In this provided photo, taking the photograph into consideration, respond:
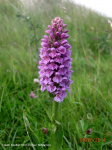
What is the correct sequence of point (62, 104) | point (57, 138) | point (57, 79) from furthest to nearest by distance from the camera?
1. point (62, 104)
2. point (57, 79)
3. point (57, 138)

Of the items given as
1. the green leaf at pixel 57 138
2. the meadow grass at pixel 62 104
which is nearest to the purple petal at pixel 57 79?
the meadow grass at pixel 62 104

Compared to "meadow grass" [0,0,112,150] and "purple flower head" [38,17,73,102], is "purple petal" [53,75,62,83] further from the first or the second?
"meadow grass" [0,0,112,150]

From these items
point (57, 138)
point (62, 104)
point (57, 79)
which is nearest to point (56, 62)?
point (57, 79)

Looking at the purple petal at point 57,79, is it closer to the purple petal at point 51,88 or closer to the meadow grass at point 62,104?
the purple petal at point 51,88

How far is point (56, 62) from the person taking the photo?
1.47 metres

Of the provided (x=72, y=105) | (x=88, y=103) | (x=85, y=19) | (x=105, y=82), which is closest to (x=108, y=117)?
(x=88, y=103)

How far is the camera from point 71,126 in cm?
184

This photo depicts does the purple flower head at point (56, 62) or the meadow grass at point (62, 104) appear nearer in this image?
the purple flower head at point (56, 62)

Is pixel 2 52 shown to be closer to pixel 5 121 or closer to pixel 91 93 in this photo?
pixel 5 121

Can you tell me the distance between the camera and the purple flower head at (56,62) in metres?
1.41

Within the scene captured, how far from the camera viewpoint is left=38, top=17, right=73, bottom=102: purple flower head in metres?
1.41

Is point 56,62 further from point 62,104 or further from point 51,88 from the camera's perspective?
point 62,104

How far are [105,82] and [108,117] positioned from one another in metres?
1.05

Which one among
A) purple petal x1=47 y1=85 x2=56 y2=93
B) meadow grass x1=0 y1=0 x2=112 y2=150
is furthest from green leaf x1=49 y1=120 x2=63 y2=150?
purple petal x1=47 y1=85 x2=56 y2=93
